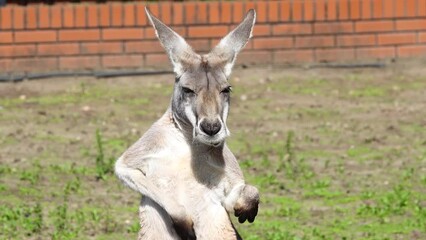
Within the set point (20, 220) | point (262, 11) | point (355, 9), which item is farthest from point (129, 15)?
point (20, 220)

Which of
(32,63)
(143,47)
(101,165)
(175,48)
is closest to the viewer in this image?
(175,48)

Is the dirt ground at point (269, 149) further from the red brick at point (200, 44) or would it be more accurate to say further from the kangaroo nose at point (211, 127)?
the kangaroo nose at point (211, 127)

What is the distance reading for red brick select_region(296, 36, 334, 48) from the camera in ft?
39.1

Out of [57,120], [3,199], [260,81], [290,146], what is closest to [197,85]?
[3,199]

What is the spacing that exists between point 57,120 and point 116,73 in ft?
4.54

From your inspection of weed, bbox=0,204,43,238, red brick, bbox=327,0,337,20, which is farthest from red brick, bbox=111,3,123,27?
weed, bbox=0,204,43,238

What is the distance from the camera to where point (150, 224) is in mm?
5227

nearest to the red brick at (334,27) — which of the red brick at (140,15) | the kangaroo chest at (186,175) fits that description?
the red brick at (140,15)

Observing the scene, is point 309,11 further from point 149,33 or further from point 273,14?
point 149,33

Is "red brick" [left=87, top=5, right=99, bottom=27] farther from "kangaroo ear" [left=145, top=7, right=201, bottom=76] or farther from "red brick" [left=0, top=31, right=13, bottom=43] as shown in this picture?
"kangaroo ear" [left=145, top=7, right=201, bottom=76]

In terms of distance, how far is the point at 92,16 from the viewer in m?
11.7

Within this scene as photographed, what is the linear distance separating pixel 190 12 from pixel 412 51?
2.19m

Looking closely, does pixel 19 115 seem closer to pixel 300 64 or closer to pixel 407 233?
pixel 300 64

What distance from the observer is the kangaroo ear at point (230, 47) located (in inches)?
209
